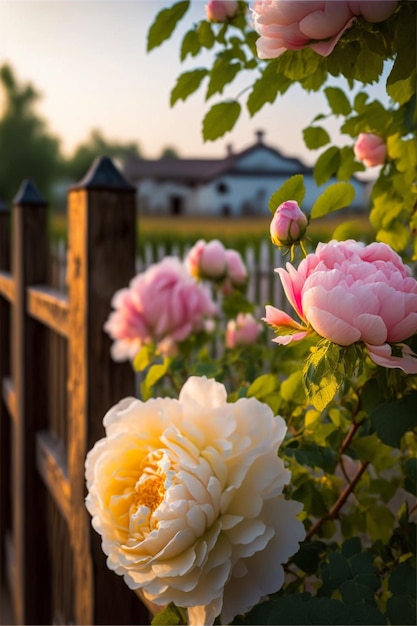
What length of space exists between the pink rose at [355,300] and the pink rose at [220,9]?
2.10 feet

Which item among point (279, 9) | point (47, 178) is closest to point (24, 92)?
point (47, 178)

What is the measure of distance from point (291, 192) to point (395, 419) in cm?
30

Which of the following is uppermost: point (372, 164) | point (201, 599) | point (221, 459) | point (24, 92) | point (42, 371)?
point (24, 92)

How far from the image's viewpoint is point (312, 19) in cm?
82

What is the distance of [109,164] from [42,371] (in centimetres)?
158

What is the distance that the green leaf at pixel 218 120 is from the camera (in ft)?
3.94

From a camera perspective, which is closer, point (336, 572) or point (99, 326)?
point (336, 572)

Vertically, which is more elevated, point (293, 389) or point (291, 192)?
point (291, 192)

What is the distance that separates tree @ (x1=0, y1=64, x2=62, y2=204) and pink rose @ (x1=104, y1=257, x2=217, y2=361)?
32833 millimetres

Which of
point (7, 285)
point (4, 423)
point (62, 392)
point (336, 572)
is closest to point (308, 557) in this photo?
point (336, 572)

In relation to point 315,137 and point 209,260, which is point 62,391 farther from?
point 315,137

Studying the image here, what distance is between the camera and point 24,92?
124ft

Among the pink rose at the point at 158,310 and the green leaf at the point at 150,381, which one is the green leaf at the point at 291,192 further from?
the pink rose at the point at 158,310

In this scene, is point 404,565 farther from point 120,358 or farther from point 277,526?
point 120,358
